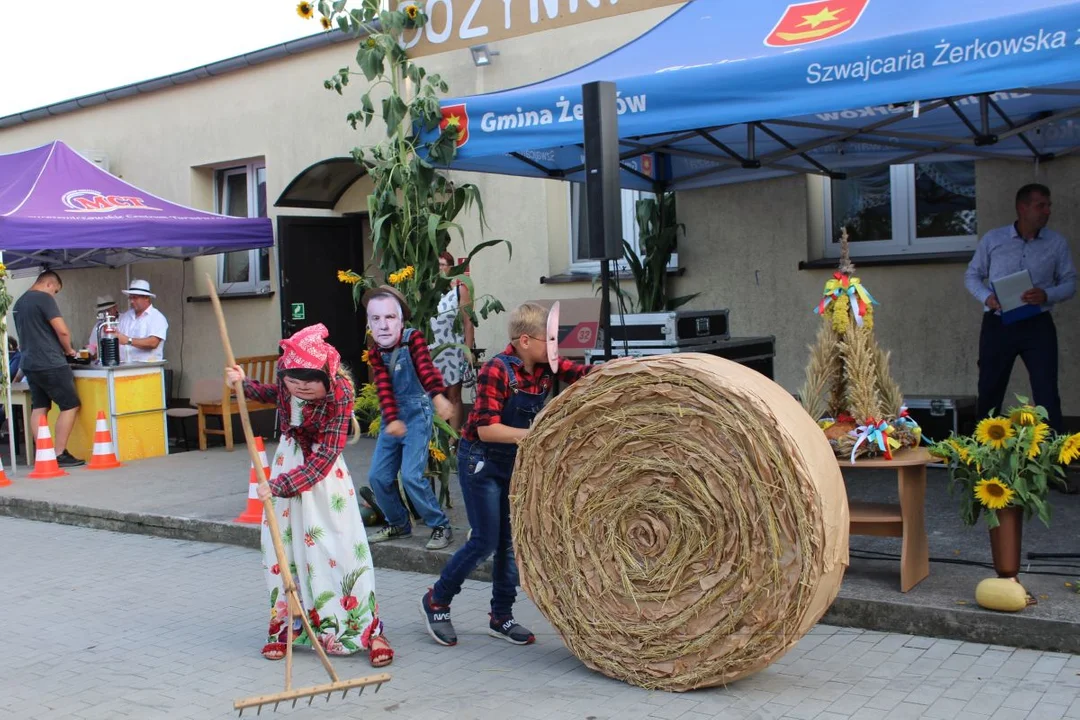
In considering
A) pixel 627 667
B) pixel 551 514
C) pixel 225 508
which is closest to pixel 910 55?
pixel 551 514

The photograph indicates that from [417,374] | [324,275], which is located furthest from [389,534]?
[324,275]

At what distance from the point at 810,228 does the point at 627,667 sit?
5.58 m

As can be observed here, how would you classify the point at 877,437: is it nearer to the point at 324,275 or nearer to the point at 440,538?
the point at 440,538

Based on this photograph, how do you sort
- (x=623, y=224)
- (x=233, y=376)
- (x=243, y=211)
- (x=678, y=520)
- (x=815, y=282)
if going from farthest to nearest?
(x=243, y=211), (x=623, y=224), (x=815, y=282), (x=233, y=376), (x=678, y=520)

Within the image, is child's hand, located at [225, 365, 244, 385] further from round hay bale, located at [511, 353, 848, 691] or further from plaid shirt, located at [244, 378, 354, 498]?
round hay bale, located at [511, 353, 848, 691]

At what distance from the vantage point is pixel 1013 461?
485 centimetres

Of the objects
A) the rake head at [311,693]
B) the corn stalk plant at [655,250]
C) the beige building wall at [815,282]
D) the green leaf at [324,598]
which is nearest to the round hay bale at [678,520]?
the rake head at [311,693]

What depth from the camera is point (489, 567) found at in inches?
255

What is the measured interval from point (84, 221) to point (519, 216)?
4.38 m

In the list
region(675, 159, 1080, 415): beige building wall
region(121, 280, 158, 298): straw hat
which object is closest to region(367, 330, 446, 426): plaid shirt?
region(675, 159, 1080, 415): beige building wall

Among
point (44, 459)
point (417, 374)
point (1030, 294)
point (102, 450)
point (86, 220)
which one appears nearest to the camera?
point (417, 374)

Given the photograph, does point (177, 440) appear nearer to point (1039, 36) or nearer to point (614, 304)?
point (614, 304)

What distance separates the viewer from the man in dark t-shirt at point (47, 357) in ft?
35.5

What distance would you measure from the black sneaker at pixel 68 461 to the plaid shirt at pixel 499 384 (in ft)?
24.9
